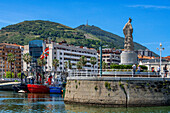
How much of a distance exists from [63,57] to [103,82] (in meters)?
131

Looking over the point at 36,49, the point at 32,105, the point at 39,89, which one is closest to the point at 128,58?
the point at 32,105

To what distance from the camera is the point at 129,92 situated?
45.0 metres

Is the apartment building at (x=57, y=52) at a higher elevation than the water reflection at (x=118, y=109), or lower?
higher

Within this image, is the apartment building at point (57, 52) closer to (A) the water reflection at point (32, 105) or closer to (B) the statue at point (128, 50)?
(B) the statue at point (128, 50)

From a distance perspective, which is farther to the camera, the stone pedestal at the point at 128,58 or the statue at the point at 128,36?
the statue at the point at 128,36

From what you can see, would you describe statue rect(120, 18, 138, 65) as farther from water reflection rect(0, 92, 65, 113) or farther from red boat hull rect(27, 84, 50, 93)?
red boat hull rect(27, 84, 50, 93)

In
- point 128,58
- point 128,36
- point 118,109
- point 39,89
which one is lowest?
point 39,89

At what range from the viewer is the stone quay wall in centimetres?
4500

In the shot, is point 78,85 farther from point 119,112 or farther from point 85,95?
point 119,112

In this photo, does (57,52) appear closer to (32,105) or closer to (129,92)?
(32,105)

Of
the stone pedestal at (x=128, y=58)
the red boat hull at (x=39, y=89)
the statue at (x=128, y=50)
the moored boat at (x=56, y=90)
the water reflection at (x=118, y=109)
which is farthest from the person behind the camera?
the red boat hull at (x=39, y=89)

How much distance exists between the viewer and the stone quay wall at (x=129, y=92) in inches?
1772

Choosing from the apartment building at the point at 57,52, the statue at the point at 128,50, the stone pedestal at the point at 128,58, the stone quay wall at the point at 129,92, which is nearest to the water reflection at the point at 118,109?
the stone quay wall at the point at 129,92

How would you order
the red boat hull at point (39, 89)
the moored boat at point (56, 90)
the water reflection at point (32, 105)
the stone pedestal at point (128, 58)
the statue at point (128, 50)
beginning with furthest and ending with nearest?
1. the red boat hull at point (39, 89)
2. the moored boat at point (56, 90)
3. the statue at point (128, 50)
4. the stone pedestal at point (128, 58)
5. the water reflection at point (32, 105)
